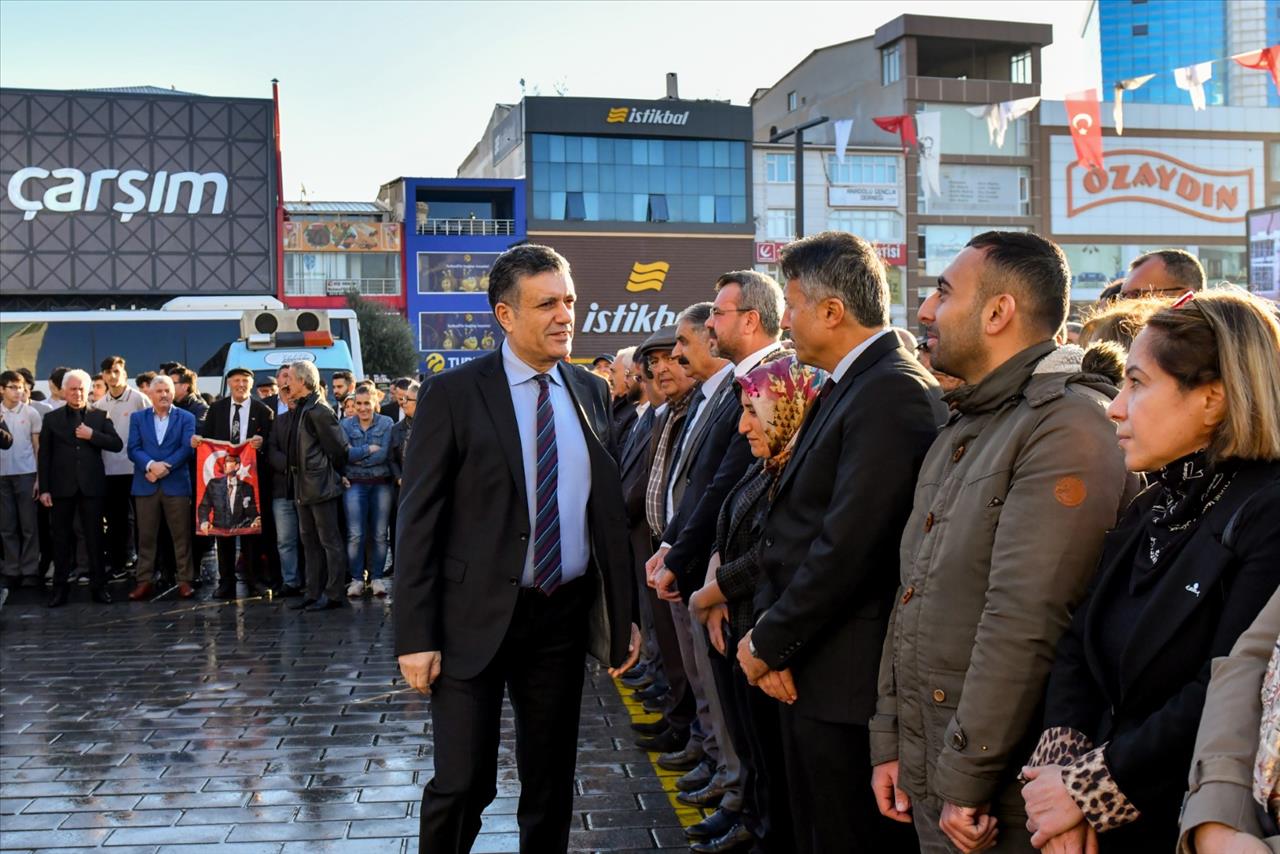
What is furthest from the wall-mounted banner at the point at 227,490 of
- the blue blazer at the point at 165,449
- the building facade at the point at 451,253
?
the building facade at the point at 451,253

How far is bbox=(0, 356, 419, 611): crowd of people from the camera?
11336mm

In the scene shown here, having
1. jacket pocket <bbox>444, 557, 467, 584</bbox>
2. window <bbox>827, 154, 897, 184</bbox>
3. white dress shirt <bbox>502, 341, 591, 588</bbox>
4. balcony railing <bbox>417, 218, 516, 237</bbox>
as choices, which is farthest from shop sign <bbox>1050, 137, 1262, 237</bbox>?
jacket pocket <bbox>444, 557, 467, 584</bbox>

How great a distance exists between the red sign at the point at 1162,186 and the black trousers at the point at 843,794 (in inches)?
2667

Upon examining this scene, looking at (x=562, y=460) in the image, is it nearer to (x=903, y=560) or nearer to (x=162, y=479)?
(x=903, y=560)

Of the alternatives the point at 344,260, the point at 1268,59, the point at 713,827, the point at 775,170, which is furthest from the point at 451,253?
the point at 713,827

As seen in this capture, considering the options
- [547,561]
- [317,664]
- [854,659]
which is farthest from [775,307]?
[317,664]

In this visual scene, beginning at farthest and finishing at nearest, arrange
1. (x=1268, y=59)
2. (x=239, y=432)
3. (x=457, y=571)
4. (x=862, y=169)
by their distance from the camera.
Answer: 1. (x=862, y=169)
2. (x=1268, y=59)
3. (x=239, y=432)
4. (x=457, y=571)

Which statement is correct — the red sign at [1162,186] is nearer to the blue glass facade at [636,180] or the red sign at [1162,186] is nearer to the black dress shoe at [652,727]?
the blue glass facade at [636,180]

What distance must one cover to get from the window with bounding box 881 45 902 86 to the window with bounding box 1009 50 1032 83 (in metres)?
7.32

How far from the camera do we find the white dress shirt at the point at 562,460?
4188mm

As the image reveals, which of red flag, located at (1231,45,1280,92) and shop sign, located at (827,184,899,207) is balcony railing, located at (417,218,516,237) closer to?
shop sign, located at (827,184,899,207)

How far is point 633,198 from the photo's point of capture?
206 feet

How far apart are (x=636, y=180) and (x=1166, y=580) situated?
61.7 metres

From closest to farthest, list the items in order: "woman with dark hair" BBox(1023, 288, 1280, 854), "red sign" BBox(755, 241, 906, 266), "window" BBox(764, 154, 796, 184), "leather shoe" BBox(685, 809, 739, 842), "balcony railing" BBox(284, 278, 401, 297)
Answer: "woman with dark hair" BBox(1023, 288, 1280, 854) → "leather shoe" BBox(685, 809, 739, 842) → "balcony railing" BBox(284, 278, 401, 297) → "red sign" BBox(755, 241, 906, 266) → "window" BBox(764, 154, 796, 184)
